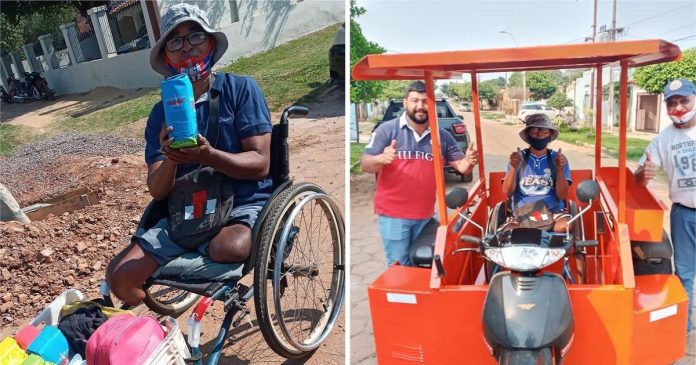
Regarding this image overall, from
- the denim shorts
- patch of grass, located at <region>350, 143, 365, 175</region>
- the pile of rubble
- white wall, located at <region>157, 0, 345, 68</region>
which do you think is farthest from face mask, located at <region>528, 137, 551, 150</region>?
white wall, located at <region>157, 0, 345, 68</region>

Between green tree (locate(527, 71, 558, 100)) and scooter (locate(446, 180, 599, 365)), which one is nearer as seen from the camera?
scooter (locate(446, 180, 599, 365))

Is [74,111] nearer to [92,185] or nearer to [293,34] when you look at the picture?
[293,34]

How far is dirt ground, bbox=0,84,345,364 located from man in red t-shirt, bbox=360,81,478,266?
0.67m

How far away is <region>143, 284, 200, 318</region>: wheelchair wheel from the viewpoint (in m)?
2.97

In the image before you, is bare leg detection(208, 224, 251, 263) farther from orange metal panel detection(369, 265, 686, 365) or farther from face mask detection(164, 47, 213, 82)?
face mask detection(164, 47, 213, 82)

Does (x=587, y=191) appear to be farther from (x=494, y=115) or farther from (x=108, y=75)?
(x=108, y=75)

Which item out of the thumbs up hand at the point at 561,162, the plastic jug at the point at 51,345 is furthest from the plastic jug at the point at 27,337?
the thumbs up hand at the point at 561,162

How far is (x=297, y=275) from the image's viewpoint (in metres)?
2.76

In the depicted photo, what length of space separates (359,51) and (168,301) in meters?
6.11

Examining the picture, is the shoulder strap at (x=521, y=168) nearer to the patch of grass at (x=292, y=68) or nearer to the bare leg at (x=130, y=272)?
the bare leg at (x=130, y=272)

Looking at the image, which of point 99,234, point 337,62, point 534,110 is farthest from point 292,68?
point 99,234

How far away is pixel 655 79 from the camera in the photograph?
10875 mm

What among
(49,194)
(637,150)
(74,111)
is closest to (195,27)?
(49,194)

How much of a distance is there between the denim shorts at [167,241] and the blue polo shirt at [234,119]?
0.35 ft
